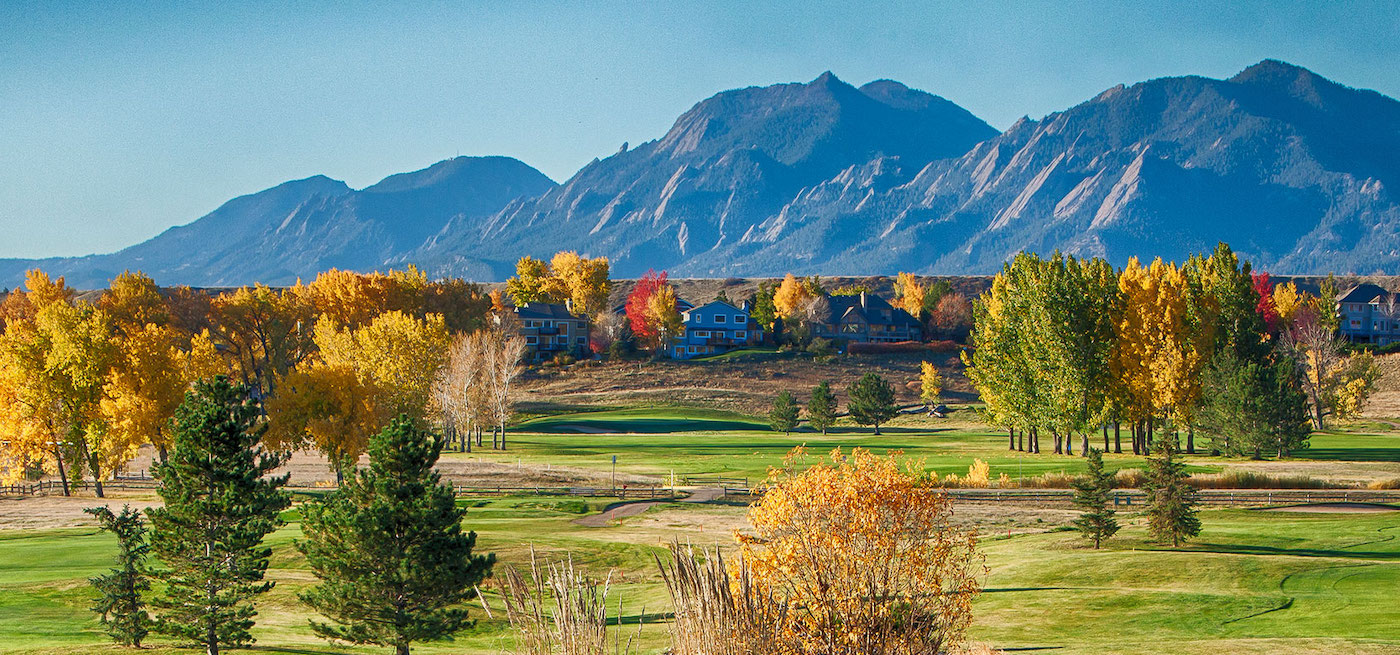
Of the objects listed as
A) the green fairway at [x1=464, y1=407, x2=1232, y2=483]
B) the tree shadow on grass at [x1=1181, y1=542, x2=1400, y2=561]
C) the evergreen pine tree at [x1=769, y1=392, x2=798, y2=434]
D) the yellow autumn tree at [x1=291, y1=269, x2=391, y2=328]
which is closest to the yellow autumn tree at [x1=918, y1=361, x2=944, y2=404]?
the green fairway at [x1=464, y1=407, x2=1232, y2=483]

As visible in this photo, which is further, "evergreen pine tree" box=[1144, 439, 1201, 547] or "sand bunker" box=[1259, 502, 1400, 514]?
"sand bunker" box=[1259, 502, 1400, 514]

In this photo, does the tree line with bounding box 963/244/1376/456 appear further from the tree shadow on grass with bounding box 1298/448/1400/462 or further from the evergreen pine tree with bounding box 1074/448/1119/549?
the evergreen pine tree with bounding box 1074/448/1119/549

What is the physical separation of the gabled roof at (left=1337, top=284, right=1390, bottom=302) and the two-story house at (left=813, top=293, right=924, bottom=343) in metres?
68.6

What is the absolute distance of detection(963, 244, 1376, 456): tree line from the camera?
74688mm

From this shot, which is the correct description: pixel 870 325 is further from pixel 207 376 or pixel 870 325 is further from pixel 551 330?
pixel 207 376

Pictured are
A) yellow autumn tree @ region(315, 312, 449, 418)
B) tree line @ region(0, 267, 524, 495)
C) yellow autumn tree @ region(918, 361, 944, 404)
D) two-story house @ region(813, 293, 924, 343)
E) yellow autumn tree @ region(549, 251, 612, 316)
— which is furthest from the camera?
yellow autumn tree @ region(549, 251, 612, 316)

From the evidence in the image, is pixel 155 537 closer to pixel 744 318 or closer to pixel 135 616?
pixel 135 616

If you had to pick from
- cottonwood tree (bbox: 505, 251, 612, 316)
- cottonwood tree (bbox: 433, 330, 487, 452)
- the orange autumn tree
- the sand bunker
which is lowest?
the sand bunker

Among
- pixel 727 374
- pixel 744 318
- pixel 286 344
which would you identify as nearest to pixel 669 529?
pixel 286 344

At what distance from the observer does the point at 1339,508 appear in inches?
2100

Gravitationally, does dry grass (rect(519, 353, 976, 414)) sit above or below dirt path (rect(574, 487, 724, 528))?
above

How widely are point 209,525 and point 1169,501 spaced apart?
31.8 metres

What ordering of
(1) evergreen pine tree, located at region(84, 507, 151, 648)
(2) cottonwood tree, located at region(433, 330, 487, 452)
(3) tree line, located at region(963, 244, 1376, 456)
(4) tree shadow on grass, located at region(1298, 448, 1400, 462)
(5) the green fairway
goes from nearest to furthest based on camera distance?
(1) evergreen pine tree, located at region(84, 507, 151, 648) → (4) tree shadow on grass, located at region(1298, 448, 1400, 462) → (5) the green fairway → (3) tree line, located at region(963, 244, 1376, 456) → (2) cottonwood tree, located at region(433, 330, 487, 452)

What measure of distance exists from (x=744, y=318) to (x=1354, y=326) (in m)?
93.4
